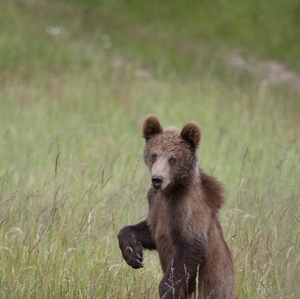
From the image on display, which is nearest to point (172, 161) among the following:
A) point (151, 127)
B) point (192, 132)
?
point (192, 132)

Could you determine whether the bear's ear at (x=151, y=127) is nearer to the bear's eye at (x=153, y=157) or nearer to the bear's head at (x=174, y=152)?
the bear's head at (x=174, y=152)

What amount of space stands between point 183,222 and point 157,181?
343 mm

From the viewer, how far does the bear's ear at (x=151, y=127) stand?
569 cm

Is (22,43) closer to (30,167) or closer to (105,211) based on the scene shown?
(30,167)

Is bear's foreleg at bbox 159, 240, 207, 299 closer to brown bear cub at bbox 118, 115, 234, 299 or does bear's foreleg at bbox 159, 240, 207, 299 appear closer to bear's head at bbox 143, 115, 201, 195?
brown bear cub at bbox 118, 115, 234, 299

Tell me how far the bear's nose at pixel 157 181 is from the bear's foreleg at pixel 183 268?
0.41 m

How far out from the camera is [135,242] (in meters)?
5.67

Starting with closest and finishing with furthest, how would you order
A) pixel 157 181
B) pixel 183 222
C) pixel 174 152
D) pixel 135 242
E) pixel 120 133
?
pixel 157 181, pixel 183 222, pixel 174 152, pixel 135 242, pixel 120 133

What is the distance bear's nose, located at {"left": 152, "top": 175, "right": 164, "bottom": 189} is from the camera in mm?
5238

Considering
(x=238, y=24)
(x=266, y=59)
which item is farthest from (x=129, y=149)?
(x=238, y=24)

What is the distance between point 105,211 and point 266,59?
45.0 ft

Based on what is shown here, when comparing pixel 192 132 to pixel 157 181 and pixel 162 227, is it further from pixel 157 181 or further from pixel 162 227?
pixel 162 227

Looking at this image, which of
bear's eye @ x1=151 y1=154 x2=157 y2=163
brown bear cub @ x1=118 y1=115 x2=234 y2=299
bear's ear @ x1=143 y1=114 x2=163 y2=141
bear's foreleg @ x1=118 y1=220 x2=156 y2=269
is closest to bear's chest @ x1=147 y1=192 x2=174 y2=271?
brown bear cub @ x1=118 y1=115 x2=234 y2=299

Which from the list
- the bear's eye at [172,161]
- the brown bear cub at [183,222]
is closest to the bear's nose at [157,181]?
the brown bear cub at [183,222]
